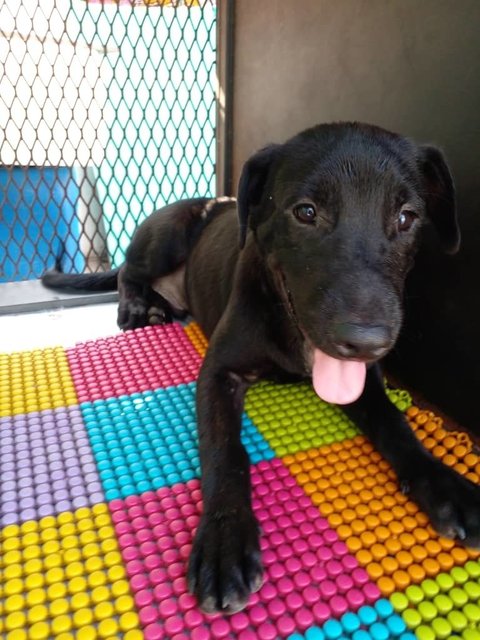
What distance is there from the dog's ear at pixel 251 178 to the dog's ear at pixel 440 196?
35cm

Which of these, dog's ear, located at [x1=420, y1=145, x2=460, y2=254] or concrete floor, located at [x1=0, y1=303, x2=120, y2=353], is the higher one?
dog's ear, located at [x1=420, y1=145, x2=460, y2=254]

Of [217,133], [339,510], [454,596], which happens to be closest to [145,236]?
[217,133]

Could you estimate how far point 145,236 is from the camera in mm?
2277

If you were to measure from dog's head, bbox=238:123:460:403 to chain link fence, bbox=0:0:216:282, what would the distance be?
4.55ft

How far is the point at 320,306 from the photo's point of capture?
1098 mm

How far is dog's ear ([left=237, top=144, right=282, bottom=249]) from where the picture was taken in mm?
1341

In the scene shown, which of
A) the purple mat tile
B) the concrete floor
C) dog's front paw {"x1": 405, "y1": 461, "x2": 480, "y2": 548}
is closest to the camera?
dog's front paw {"x1": 405, "y1": 461, "x2": 480, "y2": 548}

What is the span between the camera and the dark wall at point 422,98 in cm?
144

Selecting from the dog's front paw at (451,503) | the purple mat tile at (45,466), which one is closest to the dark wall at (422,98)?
the dog's front paw at (451,503)

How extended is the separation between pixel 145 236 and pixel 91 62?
0.95 m

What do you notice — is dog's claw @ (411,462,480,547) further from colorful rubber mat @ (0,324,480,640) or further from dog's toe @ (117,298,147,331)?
dog's toe @ (117,298,147,331)

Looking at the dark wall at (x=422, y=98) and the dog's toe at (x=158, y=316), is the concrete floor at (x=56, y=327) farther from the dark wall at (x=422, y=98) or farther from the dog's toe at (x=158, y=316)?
the dark wall at (x=422, y=98)

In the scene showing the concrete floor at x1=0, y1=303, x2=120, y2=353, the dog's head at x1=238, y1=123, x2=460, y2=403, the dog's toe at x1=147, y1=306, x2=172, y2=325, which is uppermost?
the dog's head at x1=238, y1=123, x2=460, y2=403

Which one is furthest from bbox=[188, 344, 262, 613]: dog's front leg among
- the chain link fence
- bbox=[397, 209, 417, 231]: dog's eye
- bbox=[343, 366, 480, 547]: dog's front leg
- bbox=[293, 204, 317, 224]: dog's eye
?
the chain link fence
